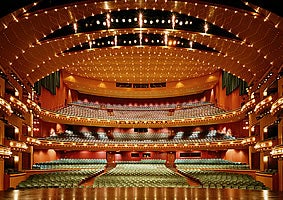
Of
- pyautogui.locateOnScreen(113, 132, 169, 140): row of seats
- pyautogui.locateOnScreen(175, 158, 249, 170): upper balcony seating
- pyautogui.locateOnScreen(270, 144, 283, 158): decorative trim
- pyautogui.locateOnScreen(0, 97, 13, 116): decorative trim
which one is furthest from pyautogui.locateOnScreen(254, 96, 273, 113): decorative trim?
pyautogui.locateOnScreen(113, 132, 169, 140): row of seats

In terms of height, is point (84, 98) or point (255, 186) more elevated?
point (84, 98)

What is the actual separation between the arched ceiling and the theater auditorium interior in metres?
0.07

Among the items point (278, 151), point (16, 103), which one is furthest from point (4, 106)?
point (278, 151)

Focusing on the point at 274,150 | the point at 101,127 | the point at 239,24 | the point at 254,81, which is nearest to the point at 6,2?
the point at 239,24

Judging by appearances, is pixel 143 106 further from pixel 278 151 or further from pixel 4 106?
pixel 278 151

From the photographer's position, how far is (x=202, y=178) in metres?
17.9

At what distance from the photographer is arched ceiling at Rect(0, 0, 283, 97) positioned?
14903 millimetres

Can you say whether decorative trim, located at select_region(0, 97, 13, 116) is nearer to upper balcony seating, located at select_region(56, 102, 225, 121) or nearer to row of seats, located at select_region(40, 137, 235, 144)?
row of seats, located at select_region(40, 137, 235, 144)

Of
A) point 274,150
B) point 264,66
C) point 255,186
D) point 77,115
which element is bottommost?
point 255,186

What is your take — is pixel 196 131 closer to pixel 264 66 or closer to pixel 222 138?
pixel 222 138

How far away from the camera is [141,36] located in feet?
67.7

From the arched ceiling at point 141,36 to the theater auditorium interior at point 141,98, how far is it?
7 centimetres

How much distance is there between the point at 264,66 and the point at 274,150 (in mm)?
6051

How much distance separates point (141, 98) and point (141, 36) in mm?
17215
